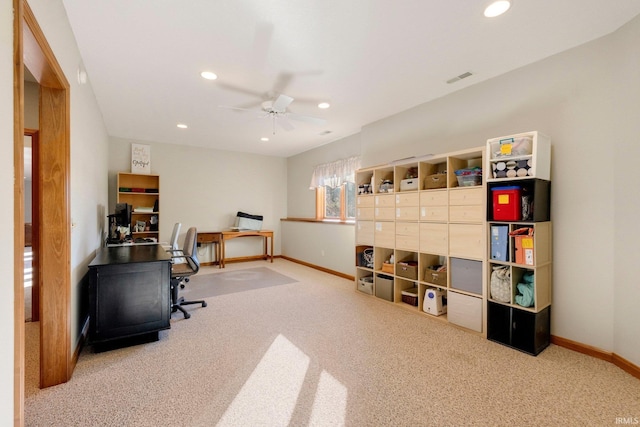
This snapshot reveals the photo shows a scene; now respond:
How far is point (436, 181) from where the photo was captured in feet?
10.6

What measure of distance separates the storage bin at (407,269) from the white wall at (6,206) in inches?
131

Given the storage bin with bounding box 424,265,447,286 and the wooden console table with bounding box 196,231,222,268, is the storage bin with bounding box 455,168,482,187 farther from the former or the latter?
the wooden console table with bounding box 196,231,222,268

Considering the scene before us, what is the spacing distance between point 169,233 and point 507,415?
5.99 metres

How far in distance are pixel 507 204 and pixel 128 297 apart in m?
3.48

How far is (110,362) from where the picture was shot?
2295 millimetres

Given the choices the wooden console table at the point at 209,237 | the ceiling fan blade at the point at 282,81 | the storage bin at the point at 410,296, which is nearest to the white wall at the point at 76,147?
the ceiling fan blade at the point at 282,81

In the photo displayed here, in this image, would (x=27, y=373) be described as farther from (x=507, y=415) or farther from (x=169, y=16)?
(x=507, y=415)

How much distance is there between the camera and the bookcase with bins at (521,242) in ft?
8.02

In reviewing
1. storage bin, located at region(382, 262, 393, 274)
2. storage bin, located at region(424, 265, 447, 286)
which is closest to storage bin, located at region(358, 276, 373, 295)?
storage bin, located at region(382, 262, 393, 274)

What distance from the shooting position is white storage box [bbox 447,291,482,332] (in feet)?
9.19

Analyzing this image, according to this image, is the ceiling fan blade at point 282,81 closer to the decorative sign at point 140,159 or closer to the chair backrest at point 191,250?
the chair backrest at point 191,250

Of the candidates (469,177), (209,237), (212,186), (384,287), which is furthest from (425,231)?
(212,186)

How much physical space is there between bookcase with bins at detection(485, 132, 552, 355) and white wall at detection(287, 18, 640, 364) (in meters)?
0.12

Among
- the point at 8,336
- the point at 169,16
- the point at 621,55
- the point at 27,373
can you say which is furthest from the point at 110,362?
the point at 621,55
